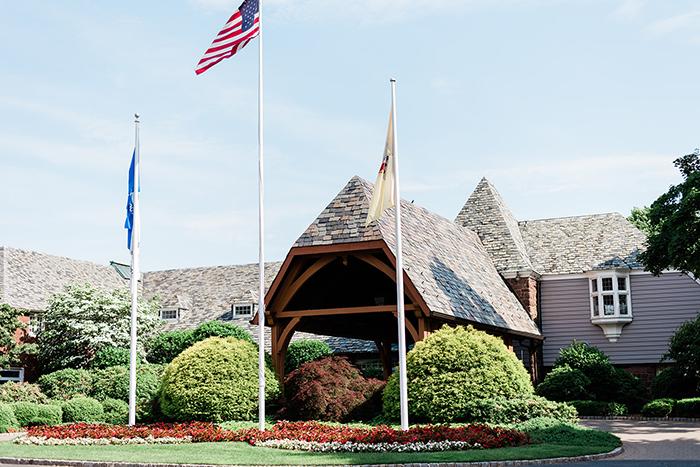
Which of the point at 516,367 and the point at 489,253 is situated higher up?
the point at 489,253

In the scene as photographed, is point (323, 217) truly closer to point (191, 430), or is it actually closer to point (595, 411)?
point (191, 430)

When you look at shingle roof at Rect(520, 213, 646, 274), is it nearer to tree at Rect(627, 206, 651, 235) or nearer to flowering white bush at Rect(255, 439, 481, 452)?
tree at Rect(627, 206, 651, 235)

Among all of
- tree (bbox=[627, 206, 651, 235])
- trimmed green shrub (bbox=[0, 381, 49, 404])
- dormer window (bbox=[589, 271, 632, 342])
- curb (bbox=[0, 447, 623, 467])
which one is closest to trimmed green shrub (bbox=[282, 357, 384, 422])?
curb (bbox=[0, 447, 623, 467])

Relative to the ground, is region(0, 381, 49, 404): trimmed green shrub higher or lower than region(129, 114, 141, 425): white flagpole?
lower

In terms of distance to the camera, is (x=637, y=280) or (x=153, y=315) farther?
(x=153, y=315)

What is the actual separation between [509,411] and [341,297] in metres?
10.9

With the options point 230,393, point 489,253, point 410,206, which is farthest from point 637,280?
point 230,393

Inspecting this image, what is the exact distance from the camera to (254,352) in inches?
942

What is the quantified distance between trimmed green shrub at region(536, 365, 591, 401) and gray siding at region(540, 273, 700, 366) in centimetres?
456

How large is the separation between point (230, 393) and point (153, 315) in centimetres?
1679

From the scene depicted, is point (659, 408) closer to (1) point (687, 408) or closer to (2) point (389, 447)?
(1) point (687, 408)

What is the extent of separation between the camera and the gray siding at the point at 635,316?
114ft

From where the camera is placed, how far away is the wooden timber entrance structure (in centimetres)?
2362

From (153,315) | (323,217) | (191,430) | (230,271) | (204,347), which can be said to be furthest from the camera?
(230,271)
